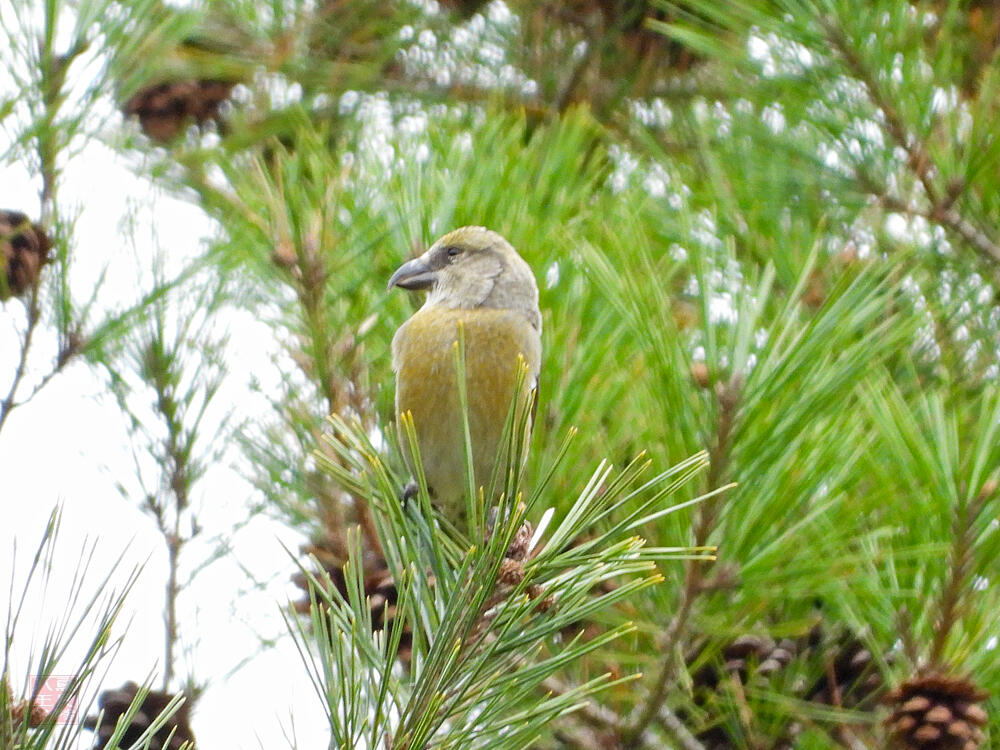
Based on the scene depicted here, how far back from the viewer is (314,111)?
3.50 meters

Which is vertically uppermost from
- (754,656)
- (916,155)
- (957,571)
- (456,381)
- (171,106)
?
(171,106)

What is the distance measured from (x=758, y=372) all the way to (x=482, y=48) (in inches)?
89.8

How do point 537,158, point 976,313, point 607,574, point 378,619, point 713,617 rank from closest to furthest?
point 607,574 → point 713,617 → point 378,619 → point 537,158 → point 976,313

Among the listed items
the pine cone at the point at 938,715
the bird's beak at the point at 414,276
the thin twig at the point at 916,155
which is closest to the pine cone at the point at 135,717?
the bird's beak at the point at 414,276

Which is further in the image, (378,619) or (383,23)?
(383,23)

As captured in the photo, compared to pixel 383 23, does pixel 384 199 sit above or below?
below

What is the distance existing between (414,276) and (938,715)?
1.09m

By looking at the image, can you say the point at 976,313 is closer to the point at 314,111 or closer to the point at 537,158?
the point at 537,158

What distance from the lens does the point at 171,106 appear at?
3.17 meters

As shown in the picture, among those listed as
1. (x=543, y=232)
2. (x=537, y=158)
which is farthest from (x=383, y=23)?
(x=543, y=232)

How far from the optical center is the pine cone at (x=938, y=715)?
1.50 metres

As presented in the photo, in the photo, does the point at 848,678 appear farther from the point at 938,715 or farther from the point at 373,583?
the point at 373,583

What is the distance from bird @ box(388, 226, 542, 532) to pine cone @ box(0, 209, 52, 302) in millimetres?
594

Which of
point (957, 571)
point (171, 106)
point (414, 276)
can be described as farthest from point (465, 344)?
point (171, 106)
